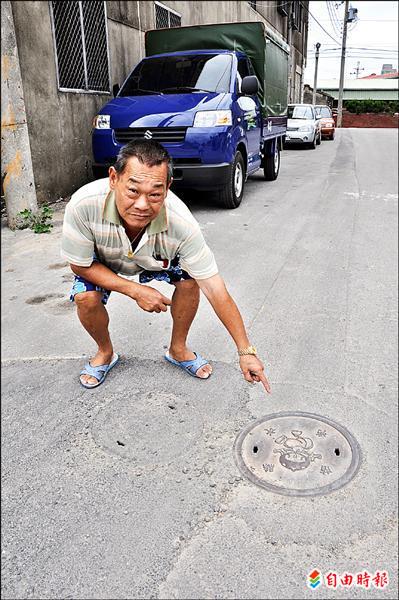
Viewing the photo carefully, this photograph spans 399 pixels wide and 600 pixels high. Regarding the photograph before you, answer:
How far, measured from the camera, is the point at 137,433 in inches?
101

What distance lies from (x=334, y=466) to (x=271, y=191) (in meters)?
7.11

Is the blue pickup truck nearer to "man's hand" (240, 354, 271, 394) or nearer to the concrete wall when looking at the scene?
the concrete wall

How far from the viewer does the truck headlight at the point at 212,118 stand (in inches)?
218

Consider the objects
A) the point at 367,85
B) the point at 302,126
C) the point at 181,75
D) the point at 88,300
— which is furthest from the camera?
the point at 302,126

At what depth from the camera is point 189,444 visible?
2504 millimetres

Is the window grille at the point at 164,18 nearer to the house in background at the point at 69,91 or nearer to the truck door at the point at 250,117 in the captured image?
the house in background at the point at 69,91

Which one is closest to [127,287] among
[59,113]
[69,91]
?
[59,113]

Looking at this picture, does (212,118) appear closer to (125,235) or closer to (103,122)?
(103,122)

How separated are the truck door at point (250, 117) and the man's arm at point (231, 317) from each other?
5.04 m

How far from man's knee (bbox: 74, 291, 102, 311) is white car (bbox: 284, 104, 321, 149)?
15166mm

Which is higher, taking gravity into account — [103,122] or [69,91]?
[69,91]

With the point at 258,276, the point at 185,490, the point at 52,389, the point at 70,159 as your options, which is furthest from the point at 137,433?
the point at 70,159

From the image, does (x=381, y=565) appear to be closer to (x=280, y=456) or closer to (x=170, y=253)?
(x=280, y=456)

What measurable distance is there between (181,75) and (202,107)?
1.32 m
